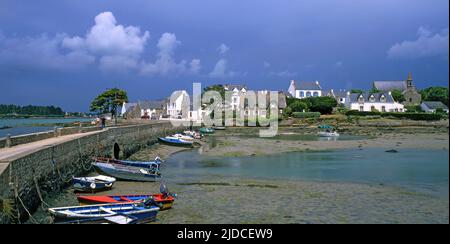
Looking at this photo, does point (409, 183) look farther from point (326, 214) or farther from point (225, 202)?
point (225, 202)

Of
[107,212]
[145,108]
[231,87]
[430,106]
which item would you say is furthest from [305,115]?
[107,212]

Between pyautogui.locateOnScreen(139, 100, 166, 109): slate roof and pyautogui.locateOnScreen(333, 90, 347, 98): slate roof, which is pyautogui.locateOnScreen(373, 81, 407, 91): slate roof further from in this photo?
pyautogui.locateOnScreen(139, 100, 166, 109): slate roof

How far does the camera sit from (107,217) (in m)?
13.4

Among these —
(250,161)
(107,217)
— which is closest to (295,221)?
(107,217)

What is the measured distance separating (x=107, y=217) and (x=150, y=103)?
98.4 metres

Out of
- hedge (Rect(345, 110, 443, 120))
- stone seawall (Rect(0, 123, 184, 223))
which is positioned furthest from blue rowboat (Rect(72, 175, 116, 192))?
hedge (Rect(345, 110, 443, 120))

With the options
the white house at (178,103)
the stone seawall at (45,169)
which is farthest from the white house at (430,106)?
the stone seawall at (45,169)

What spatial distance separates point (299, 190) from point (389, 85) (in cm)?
10402

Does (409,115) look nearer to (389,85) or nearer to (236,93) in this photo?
(389,85)

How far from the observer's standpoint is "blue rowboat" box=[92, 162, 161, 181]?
23438 millimetres

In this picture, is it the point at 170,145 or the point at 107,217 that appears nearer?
the point at 107,217

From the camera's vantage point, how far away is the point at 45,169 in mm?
17625

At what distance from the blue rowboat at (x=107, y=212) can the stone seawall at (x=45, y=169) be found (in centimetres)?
125

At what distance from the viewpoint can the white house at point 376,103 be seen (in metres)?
92.9
